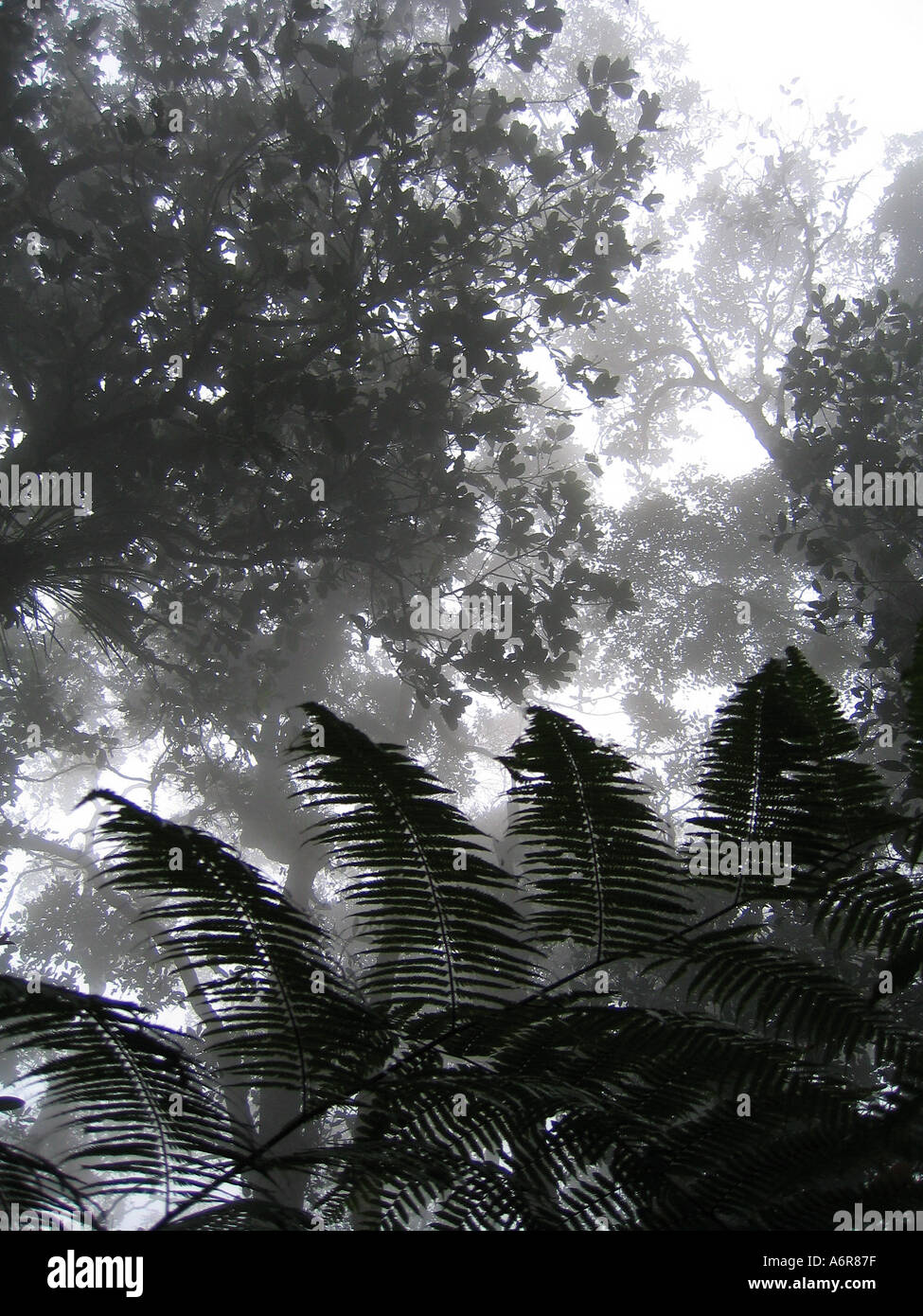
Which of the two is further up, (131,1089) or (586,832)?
(586,832)

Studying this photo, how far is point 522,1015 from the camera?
4.00 feet

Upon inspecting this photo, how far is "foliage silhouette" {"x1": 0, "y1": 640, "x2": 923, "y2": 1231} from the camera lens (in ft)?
3.78

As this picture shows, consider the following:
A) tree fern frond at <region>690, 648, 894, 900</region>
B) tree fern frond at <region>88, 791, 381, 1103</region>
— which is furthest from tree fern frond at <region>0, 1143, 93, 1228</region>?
tree fern frond at <region>690, 648, 894, 900</region>

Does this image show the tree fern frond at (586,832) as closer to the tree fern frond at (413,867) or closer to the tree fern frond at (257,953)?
the tree fern frond at (413,867)

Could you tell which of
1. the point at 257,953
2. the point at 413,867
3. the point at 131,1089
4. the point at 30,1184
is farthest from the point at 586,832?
the point at 30,1184

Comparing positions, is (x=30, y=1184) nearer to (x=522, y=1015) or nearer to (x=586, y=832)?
(x=522, y=1015)

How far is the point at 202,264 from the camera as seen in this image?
6293 millimetres

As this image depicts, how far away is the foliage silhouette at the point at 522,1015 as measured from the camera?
1.15m

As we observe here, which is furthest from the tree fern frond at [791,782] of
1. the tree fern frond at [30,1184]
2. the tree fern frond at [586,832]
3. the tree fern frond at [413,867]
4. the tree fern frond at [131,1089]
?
the tree fern frond at [30,1184]

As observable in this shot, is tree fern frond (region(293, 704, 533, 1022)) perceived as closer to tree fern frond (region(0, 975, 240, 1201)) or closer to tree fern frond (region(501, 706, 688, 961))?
tree fern frond (region(501, 706, 688, 961))

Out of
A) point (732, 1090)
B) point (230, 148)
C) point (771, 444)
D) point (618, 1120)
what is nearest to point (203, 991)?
point (618, 1120)
